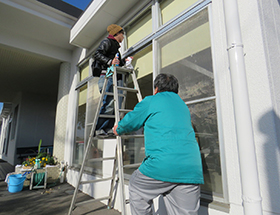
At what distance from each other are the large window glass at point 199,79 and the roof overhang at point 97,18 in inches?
52.1

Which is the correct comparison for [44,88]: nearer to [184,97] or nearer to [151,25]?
[151,25]

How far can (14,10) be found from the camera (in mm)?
4273

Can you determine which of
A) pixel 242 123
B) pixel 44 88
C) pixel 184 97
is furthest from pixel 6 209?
pixel 44 88

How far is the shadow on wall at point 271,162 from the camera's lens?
138cm

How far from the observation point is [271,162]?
143cm

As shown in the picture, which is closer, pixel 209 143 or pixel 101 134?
pixel 209 143

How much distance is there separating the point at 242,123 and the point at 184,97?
41.3 inches

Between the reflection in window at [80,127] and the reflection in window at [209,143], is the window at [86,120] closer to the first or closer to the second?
the reflection in window at [80,127]

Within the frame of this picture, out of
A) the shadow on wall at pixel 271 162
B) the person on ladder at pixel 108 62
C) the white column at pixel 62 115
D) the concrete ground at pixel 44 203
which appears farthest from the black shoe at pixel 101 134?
the white column at pixel 62 115

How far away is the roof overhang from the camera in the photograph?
3449 millimetres

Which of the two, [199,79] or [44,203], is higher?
[199,79]

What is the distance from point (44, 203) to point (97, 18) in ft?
12.7

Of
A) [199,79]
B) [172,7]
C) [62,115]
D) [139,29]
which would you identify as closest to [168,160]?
[199,79]

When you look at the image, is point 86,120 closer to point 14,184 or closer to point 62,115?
point 62,115
